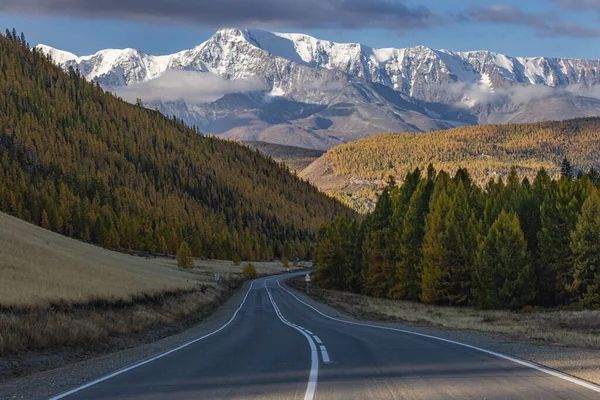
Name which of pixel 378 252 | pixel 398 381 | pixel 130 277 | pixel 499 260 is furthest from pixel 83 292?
pixel 378 252

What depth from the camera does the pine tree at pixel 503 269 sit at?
50688mm

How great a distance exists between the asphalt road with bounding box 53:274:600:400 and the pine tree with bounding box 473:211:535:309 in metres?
35.1

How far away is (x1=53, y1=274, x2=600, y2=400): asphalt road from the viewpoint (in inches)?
403

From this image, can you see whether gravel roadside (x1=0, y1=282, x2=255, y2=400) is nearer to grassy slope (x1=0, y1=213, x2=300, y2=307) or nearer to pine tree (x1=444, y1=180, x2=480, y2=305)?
grassy slope (x1=0, y1=213, x2=300, y2=307)

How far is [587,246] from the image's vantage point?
167ft

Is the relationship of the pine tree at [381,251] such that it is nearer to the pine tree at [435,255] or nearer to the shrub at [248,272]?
the pine tree at [435,255]

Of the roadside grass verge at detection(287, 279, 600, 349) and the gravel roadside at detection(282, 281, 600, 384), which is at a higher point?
the gravel roadside at detection(282, 281, 600, 384)

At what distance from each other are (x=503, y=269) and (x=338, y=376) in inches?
1656

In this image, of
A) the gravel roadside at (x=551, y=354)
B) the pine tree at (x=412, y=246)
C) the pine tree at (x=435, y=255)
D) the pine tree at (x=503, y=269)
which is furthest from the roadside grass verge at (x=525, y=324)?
the pine tree at (x=412, y=246)

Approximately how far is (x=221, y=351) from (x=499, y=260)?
3913cm

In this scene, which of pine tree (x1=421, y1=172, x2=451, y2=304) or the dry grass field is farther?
pine tree (x1=421, y1=172, x2=451, y2=304)

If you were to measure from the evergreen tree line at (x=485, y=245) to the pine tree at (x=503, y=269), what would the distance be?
0.28ft

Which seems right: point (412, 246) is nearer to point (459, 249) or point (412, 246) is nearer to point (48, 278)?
point (459, 249)

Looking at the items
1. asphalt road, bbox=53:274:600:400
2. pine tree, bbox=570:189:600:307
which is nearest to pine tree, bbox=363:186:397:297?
pine tree, bbox=570:189:600:307
